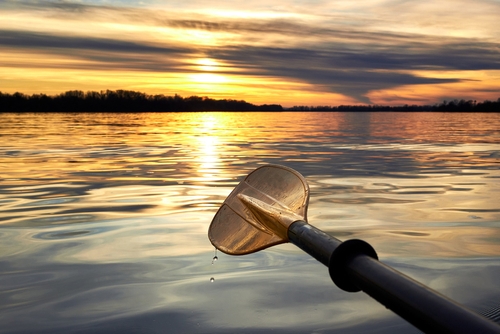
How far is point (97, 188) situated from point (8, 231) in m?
2.69

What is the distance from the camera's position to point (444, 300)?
148 centimetres

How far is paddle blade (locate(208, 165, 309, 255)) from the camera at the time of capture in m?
3.35

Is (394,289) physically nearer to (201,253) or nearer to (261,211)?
(261,211)

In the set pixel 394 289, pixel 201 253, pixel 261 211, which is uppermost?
pixel 394 289

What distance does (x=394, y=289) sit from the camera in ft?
5.41

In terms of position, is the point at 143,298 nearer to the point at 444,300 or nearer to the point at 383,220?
the point at 444,300

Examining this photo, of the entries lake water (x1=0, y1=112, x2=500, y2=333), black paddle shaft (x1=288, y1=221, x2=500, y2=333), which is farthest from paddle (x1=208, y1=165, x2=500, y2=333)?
lake water (x1=0, y1=112, x2=500, y2=333)

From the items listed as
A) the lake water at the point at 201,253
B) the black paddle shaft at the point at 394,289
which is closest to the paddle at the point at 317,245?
the black paddle shaft at the point at 394,289

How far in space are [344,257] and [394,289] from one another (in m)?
0.31

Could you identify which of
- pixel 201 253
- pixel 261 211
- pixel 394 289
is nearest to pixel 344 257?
pixel 394 289

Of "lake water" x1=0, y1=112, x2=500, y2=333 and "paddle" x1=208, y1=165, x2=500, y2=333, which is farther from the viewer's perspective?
"lake water" x1=0, y1=112, x2=500, y2=333

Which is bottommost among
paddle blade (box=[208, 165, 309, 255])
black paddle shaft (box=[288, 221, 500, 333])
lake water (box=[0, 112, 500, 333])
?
lake water (box=[0, 112, 500, 333])

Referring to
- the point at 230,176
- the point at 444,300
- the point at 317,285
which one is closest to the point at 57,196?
the point at 230,176

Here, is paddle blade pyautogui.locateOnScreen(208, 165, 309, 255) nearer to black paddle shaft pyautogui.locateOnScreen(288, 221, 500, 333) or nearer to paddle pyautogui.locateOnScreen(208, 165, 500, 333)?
paddle pyautogui.locateOnScreen(208, 165, 500, 333)
